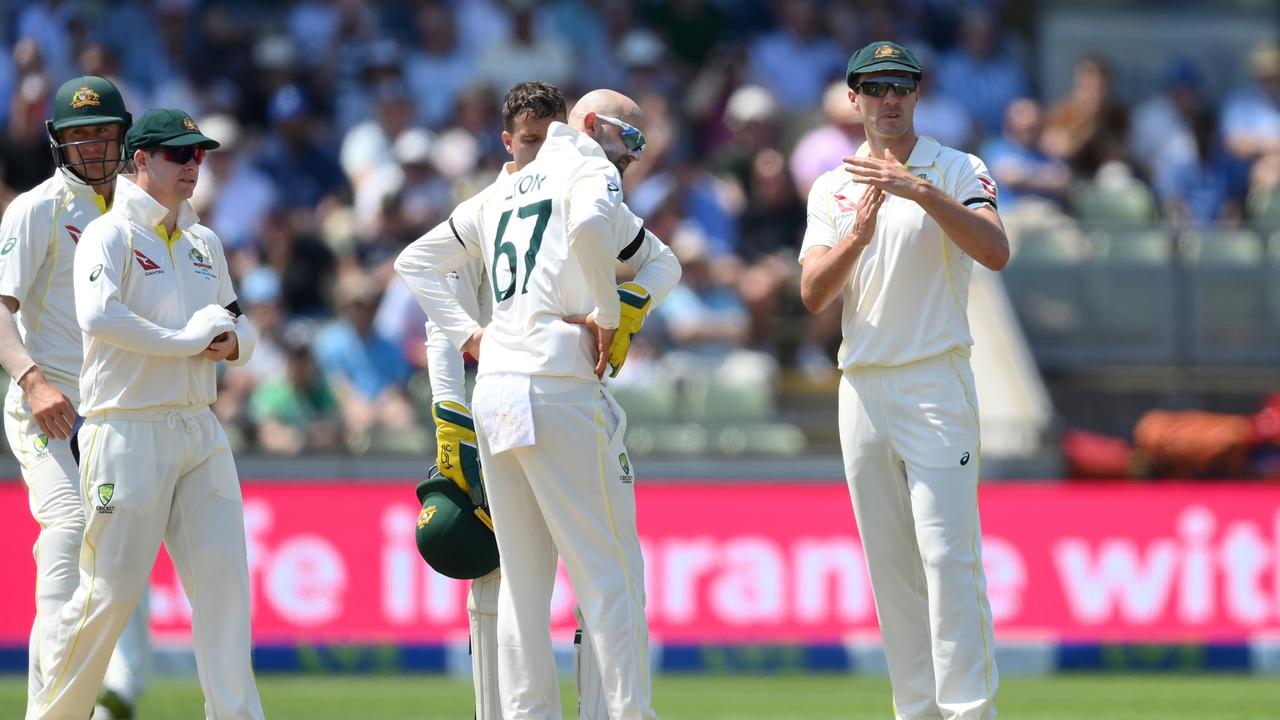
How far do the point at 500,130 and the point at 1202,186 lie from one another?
6.23 meters

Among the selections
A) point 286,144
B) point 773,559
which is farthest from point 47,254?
point 286,144

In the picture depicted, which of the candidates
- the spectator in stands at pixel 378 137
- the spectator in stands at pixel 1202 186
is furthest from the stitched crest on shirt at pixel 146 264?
the spectator in stands at pixel 1202 186

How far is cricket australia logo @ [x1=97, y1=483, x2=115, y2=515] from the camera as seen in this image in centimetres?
632

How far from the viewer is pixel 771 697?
35.2 feet

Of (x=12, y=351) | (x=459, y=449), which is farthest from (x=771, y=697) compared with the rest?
(x=12, y=351)

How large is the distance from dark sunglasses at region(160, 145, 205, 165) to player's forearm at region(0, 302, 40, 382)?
1013mm

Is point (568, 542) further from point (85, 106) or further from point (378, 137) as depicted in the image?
point (378, 137)

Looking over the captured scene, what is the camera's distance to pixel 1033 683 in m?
11.6

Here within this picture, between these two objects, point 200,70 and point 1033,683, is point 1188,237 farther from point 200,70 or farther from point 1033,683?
point 200,70

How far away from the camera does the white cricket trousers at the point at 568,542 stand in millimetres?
6270

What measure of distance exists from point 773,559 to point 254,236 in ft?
16.6

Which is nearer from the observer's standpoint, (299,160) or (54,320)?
(54,320)

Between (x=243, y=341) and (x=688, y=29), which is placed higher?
(x=688, y=29)

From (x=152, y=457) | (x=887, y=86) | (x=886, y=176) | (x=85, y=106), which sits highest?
(x=85, y=106)
